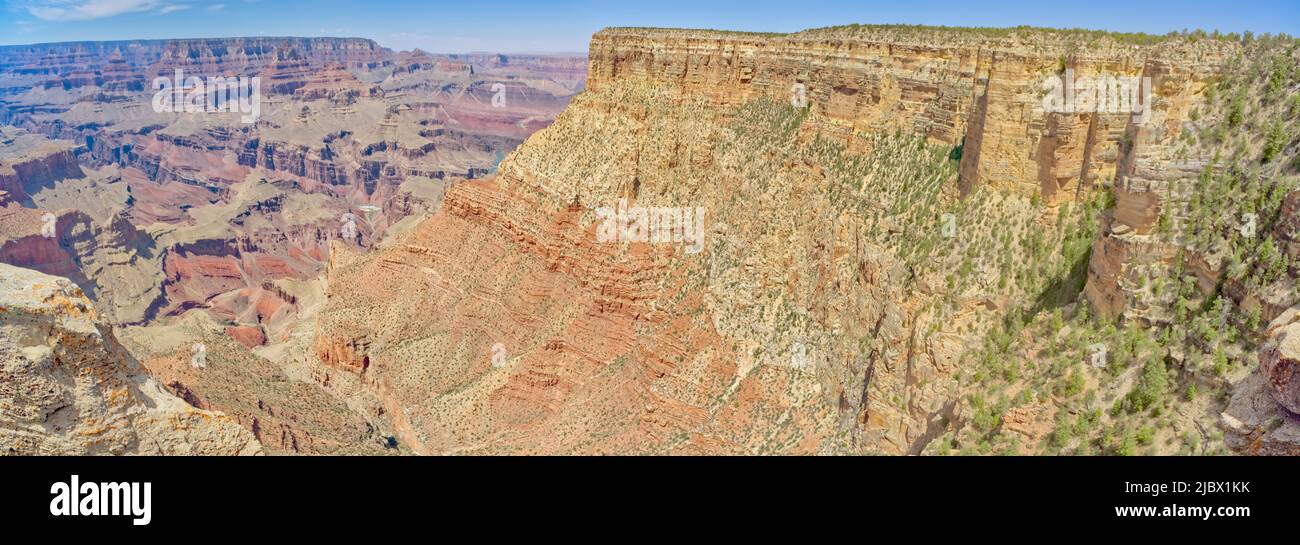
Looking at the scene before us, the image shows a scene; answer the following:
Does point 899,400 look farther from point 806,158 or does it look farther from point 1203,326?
point 806,158

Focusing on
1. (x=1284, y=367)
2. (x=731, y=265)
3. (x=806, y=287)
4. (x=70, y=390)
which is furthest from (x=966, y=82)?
(x=70, y=390)

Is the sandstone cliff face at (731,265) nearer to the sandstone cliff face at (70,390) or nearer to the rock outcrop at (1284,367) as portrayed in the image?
the rock outcrop at (1284,367)

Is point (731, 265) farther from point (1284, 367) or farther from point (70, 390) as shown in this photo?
point (1284, 367)

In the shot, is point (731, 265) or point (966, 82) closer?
point (966, 82)

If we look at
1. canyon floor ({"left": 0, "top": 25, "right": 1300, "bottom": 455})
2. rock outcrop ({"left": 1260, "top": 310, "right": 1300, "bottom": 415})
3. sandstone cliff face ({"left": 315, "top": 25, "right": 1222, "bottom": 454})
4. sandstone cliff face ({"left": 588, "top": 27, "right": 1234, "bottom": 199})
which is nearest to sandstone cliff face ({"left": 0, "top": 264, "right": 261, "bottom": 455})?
canyon floor ({"left": 0, "top": 25, "right": 1300, "bottom": 455})
